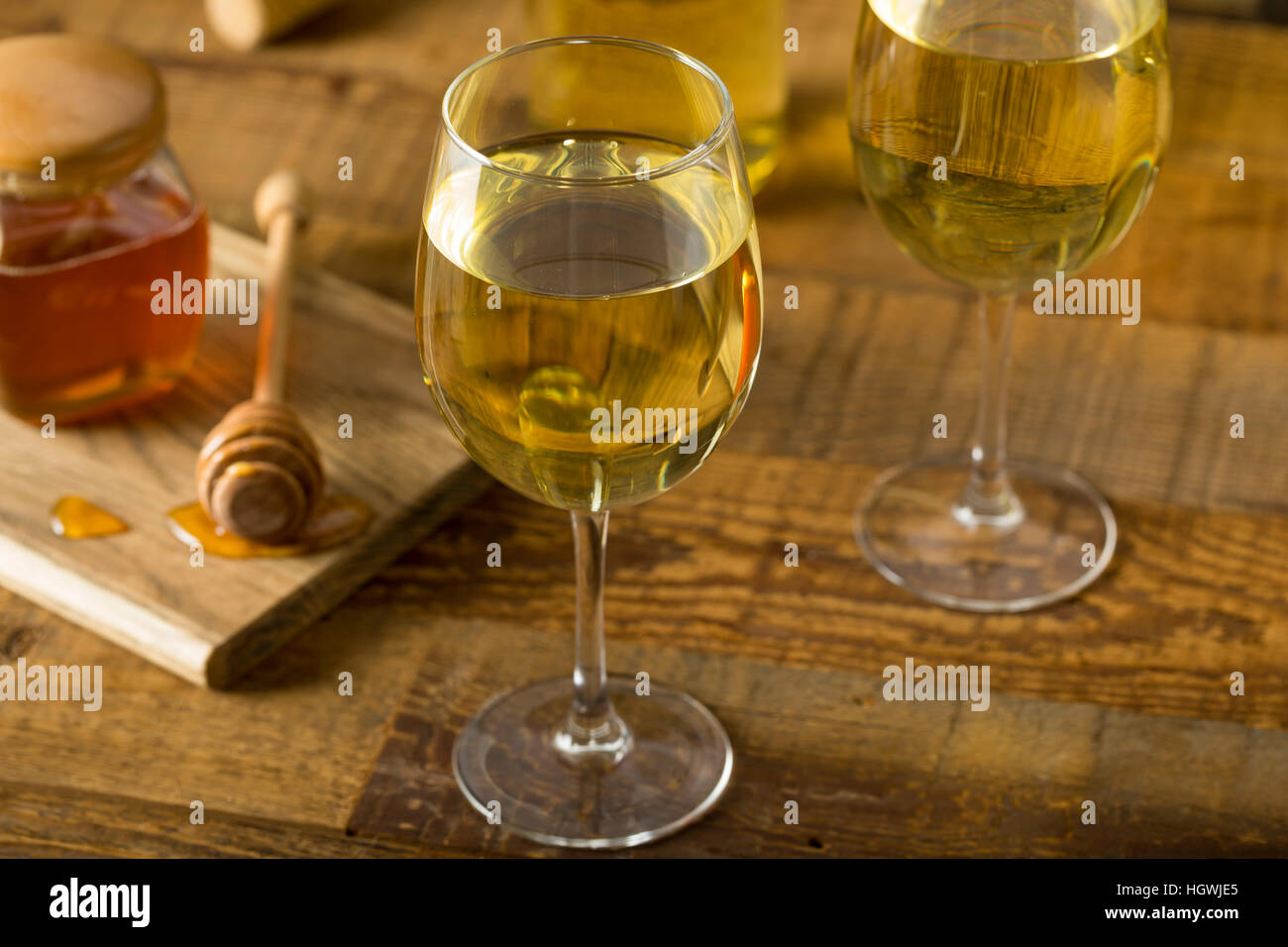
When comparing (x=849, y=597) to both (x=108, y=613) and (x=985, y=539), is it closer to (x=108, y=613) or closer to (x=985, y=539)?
(x=985, y=539)

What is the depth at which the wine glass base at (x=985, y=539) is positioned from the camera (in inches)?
→ 37.5

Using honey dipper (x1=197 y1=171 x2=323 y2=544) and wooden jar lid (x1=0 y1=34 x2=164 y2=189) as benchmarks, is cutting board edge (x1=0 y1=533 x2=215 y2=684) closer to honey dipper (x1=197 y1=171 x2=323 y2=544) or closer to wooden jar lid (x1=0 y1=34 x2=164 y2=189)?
honey dipper (x1=197 y1=171 x2=323 y2=544)

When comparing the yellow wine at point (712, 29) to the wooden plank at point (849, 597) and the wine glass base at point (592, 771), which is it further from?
the wine glass base at point (592, 771)

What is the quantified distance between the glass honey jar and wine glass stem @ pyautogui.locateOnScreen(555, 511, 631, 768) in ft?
1.18

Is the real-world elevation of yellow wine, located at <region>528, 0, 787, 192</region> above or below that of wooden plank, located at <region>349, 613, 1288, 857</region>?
above

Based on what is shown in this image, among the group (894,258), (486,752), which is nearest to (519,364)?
(486,752)

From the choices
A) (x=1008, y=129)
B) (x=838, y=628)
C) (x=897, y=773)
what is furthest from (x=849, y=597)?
(x=1008, y=129)

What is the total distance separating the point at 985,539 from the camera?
3.27 feet

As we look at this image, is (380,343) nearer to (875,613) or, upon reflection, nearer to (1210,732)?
(875,613)

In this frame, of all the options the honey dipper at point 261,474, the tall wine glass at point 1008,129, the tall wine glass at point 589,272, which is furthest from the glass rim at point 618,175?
the honey dipper at point 261,474

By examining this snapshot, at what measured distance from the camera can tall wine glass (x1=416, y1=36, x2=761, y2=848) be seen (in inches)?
26.2

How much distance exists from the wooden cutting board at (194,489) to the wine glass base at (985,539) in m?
0.26

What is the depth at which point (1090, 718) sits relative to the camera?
87cm

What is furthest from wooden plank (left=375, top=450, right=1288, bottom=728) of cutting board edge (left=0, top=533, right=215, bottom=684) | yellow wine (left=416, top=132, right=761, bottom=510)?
yellow wine (left=416, top=132, right=761, bottom=510)
